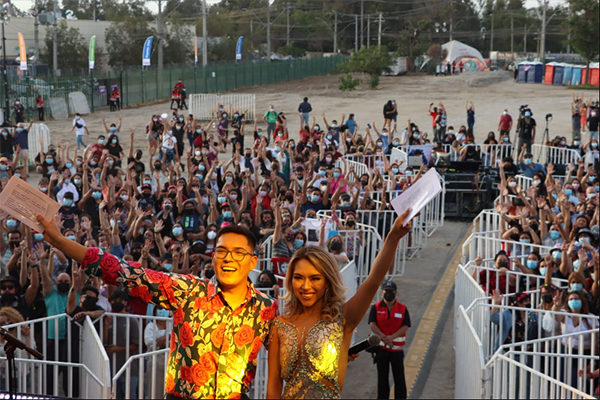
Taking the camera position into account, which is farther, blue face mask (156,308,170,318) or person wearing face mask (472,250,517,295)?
person wearing face mask (472,250,517,295)

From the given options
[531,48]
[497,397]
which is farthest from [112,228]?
[531,48]

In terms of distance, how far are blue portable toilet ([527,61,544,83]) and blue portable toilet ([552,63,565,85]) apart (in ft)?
Result: 5.70

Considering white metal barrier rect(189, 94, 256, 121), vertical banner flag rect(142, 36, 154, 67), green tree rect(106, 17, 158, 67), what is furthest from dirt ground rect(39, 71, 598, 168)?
green tree rect(106, 17, 158, 67)

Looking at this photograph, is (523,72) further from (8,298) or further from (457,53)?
(8,298)

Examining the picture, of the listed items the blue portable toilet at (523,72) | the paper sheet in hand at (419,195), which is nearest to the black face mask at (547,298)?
the paper sheet in hand at (419,195)

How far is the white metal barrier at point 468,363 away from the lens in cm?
769

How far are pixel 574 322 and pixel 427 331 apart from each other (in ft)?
11.1

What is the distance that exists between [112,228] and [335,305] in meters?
8.53

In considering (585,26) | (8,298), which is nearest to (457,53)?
(585,26)

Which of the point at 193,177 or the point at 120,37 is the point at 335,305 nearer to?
the point at 193,177

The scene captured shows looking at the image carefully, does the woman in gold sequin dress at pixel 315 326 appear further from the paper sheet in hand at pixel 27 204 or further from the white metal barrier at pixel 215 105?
the white metal barrier at pixel 215 105

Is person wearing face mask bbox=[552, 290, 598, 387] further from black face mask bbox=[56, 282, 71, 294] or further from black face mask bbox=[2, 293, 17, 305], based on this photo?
black face mask bbox=[2, 293, 17, 305]

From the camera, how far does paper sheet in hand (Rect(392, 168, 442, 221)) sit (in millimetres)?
3426

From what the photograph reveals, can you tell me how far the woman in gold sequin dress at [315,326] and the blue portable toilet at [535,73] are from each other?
212 feet
